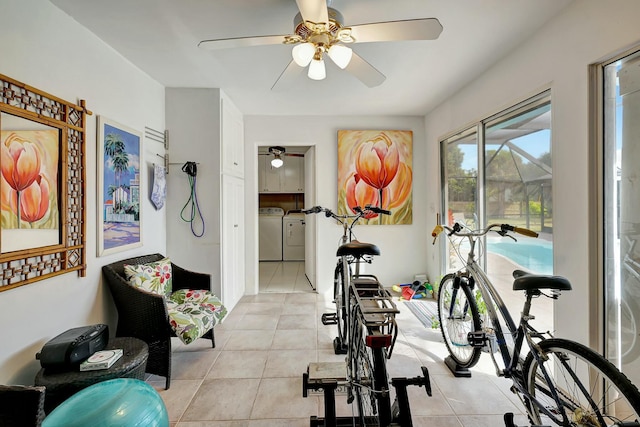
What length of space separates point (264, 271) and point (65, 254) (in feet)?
12.7

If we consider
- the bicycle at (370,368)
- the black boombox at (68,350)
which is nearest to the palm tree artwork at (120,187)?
the black boombox at (68,350)

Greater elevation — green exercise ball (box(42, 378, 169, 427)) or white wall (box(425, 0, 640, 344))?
white wall (box(425, 0, 640, 344))

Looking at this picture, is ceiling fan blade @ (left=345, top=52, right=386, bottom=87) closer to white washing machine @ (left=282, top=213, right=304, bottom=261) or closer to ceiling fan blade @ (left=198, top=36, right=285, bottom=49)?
ceiling fan blade @ (left=198, top=36, right=285, bottom=49)

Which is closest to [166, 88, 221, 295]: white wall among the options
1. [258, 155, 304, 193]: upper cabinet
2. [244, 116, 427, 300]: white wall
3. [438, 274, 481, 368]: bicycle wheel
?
[244, 116, 427, 300]: white wall

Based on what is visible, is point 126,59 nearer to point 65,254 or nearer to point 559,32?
point 65,254

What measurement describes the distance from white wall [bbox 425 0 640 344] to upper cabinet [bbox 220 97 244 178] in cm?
273

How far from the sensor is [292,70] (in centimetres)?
201

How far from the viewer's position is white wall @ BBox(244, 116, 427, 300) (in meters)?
4.02

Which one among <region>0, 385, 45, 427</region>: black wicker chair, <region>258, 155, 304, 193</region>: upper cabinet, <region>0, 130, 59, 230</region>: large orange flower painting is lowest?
<region>0, 385, 45, 427</region>: black wicker chair

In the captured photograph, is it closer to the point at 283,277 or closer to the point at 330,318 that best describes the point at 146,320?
the point at 330,318

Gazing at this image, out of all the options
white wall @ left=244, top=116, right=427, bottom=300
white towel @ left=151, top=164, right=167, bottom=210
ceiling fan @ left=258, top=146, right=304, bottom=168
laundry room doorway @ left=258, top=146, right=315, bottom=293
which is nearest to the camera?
white towel @ left=151, top=164, right=167, bottom=210

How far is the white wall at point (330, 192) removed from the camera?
13.2 ft

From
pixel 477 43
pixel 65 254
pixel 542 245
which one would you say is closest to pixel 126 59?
pixel 65 254

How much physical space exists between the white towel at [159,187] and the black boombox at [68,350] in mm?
1409
